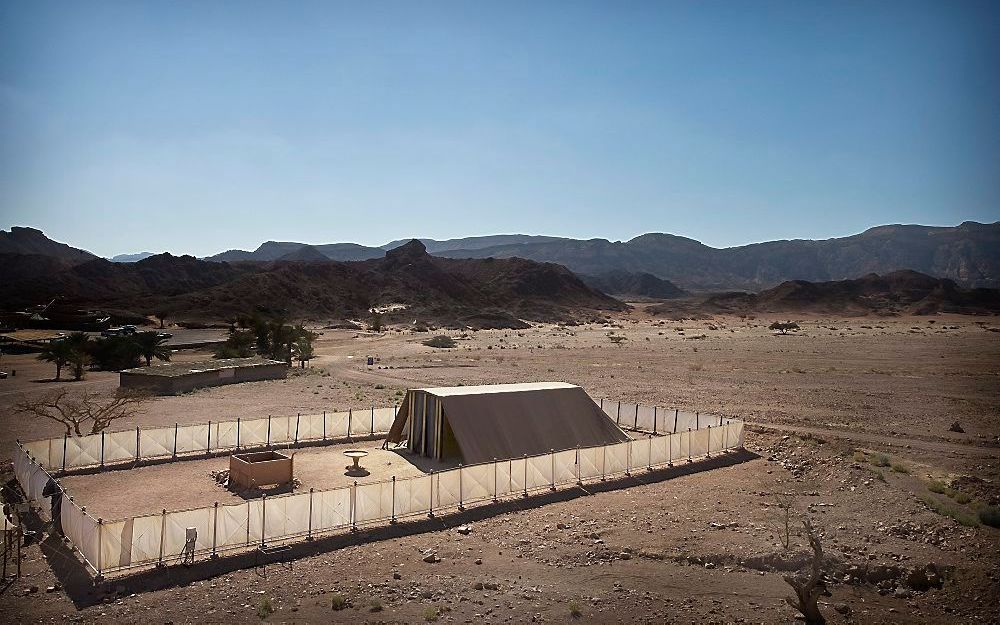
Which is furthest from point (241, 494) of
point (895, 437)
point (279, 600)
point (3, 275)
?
point (3, 275)

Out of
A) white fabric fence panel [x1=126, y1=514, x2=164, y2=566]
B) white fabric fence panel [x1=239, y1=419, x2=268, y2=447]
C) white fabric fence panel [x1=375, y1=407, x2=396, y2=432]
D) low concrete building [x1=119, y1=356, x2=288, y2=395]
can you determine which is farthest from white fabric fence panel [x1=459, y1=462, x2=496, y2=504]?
low concrete building [x1=119, y1=356, x2=288, y2=395]

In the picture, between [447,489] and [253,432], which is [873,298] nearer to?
[253,432]

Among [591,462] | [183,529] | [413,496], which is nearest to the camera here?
[183,529]

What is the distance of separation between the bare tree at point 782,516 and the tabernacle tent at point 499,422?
6816 mm

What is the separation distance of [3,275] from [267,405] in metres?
127

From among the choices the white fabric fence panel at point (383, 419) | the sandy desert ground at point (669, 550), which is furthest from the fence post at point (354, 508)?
the white fabric fence panel at point (383, 419)

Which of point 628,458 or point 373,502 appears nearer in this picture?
point 373,502

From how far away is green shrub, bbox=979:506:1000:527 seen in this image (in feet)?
53.6

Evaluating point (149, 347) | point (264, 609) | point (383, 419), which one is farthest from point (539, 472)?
point (149, 347)

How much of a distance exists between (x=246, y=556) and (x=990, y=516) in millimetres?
16388

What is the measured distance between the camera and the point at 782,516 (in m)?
17.3

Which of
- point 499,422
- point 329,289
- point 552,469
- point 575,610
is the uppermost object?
point 329,289

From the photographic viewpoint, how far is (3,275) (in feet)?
431

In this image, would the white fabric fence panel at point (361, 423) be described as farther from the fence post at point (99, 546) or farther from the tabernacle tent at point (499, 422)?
the fence post at point (99, 546)
